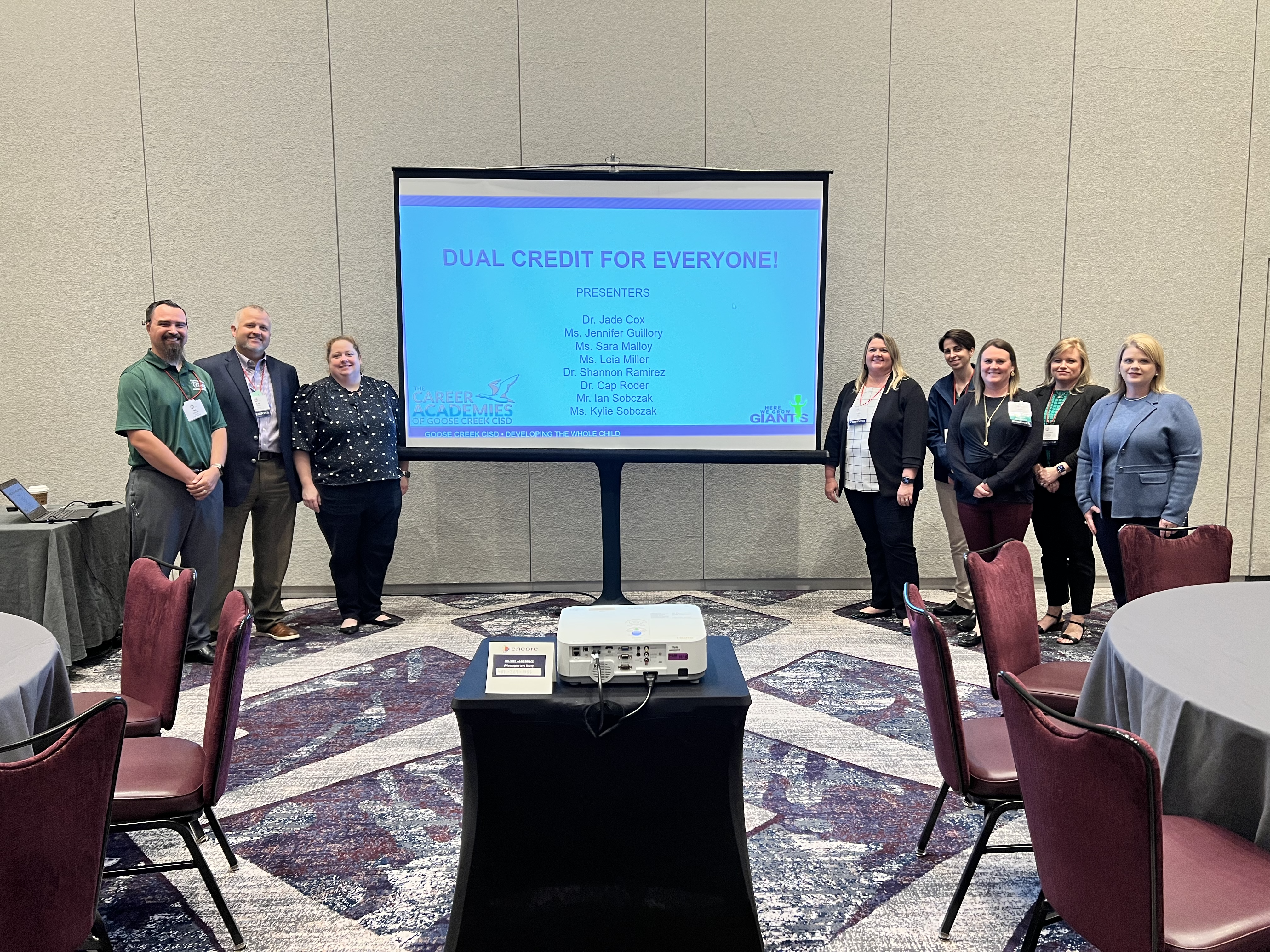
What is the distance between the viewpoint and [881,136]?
5.21m

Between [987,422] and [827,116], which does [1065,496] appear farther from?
[827,116]

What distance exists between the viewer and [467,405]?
4.71 metres

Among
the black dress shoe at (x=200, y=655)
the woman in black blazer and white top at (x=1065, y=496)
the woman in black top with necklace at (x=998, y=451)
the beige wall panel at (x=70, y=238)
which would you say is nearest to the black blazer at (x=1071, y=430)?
the woman in black blazer and white top at (x=1065, y=496)

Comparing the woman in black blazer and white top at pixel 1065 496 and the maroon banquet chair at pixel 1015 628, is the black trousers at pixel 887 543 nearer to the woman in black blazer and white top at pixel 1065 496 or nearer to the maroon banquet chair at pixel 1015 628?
the woman in black blazer and white top at pixel 1065 496

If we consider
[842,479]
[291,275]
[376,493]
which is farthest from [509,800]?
[291,275]

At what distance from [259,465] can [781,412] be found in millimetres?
2796

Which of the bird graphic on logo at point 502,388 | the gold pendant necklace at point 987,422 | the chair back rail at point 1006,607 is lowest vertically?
the chair back rail at point 1006,607

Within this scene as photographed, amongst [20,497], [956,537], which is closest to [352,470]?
[20,497]

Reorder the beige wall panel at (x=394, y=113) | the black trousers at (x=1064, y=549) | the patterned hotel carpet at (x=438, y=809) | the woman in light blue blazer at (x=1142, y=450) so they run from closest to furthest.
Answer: the patterned hotel carpet at (x=438, y=809) → the woman in light blue blazer at (x=1142, y=450) → the black trousers at (x=1064, y=549) → the beige wall panel at (x=394, y=113)

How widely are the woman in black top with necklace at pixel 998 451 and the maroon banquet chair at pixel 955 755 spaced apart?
237cm

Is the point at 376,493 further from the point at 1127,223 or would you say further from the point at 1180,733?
the point at 1127,223

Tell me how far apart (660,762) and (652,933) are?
34 cm

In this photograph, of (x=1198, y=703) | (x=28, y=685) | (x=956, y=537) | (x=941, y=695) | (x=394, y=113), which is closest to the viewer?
(x=1198, y=703)

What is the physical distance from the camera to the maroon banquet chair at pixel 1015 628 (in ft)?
7.87
